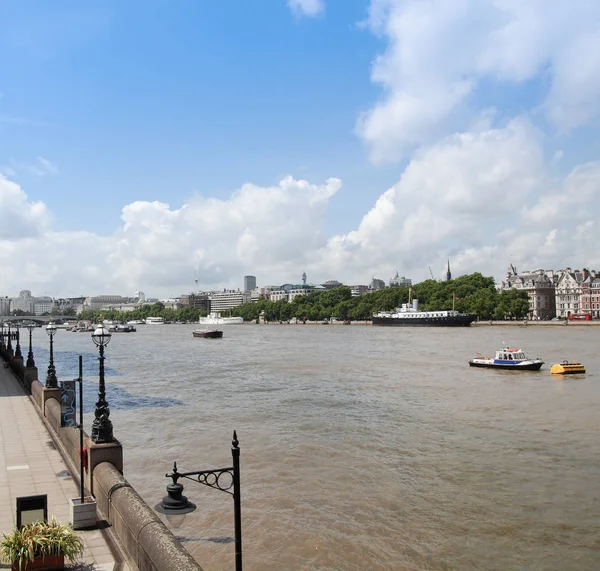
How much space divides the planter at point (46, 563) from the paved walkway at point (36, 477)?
501mm

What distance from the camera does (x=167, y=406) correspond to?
3916 cm

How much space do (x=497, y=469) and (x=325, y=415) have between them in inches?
530

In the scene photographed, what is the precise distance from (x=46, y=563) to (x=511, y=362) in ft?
176

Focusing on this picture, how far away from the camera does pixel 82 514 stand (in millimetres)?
12922

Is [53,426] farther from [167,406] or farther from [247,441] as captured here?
[167,406]

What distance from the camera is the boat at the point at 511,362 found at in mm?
56312

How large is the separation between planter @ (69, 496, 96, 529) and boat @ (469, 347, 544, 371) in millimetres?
50233

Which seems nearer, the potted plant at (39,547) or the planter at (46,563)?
the potted plant at (39,547)

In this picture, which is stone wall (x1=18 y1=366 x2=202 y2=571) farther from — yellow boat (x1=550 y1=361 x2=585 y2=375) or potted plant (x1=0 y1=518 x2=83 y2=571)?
yellow boat (x1=550 y1=361 x2=585 y2=375)

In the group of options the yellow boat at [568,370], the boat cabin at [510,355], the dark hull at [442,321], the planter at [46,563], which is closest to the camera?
the planter at [46,563]

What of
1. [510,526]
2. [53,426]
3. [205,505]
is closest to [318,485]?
[205,505]

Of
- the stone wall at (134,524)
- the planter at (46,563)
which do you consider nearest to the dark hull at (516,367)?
the stone wall at (134,524)

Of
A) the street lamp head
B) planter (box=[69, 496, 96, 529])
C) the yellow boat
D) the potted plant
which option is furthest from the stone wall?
the yellow boat

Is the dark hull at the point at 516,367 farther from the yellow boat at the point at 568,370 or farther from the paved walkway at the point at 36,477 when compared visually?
the paved walkway at the point at 36,477
